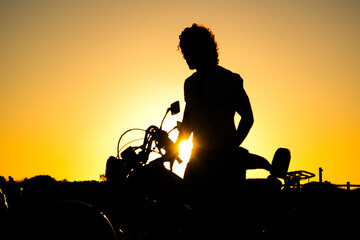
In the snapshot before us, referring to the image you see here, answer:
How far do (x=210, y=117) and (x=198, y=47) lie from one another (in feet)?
2.48

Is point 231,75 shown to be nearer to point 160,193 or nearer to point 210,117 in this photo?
point 210,117

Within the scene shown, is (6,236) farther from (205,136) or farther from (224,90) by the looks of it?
(224,90)

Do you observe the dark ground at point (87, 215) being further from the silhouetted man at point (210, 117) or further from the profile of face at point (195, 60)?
the profile of face at point (195, 60)

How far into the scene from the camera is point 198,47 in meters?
4.19

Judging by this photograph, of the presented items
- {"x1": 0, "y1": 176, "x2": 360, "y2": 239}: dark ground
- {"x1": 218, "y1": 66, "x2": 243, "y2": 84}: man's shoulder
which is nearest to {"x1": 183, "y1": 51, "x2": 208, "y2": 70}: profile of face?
{"x1": 218, "y1": 66, "x2": 243, "y2": 84}: man's shoulder

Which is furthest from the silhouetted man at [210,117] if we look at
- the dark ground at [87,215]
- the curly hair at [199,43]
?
the dark ground at [87,215]

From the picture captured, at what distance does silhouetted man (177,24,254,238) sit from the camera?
12.8ft

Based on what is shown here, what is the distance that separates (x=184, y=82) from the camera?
14.9ft

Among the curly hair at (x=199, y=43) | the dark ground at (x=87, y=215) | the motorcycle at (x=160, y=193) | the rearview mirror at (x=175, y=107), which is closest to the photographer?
the dark ground at (x=87, y=215)

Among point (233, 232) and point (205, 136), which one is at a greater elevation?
point (205, 136)

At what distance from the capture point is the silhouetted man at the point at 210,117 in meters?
3.90

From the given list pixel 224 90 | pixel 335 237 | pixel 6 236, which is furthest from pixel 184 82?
pixel 335 237

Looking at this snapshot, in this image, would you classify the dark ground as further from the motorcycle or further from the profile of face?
the profile of face

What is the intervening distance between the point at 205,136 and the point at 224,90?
0.49 m
